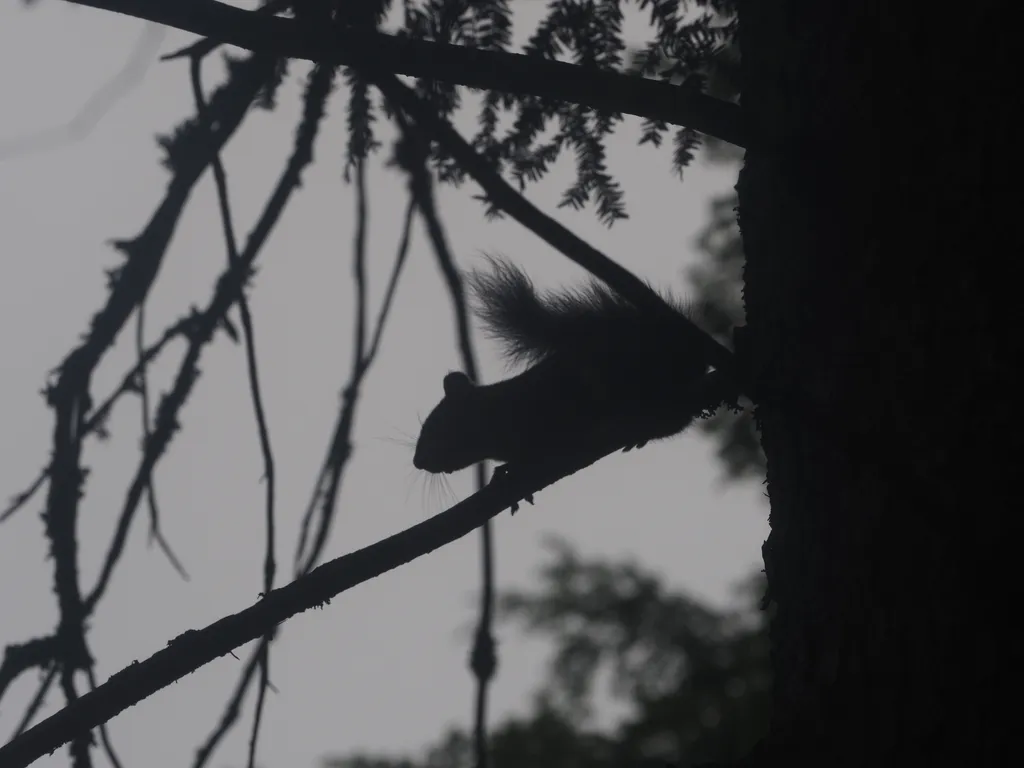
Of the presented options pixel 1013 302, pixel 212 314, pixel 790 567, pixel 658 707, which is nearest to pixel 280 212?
pixel 212 314

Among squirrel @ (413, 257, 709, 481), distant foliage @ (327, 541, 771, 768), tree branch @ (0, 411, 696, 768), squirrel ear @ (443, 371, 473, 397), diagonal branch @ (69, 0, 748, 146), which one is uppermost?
distant foliage @ (327, 541, 771, 768)

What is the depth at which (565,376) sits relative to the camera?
9.68 ft

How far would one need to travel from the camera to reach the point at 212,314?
2561 mm

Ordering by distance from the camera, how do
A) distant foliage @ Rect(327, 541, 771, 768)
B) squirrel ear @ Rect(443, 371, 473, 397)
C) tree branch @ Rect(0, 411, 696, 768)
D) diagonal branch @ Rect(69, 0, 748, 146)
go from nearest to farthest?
tree branch @ Rect(0, 411, 696, 768), diagonal branch @ Rect(69, 0, 748, 146), squirrel ear @ Rect(443, 371, 473, 397), distant foliage @ Rect(327, 541, 771, 768)

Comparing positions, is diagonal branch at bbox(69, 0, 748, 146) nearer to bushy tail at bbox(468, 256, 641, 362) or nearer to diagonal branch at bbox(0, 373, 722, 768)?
diagonal branch at bbox(0, 373, 722, 768)

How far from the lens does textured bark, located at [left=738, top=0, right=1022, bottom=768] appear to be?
4.66ft

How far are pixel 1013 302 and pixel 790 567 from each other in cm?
53

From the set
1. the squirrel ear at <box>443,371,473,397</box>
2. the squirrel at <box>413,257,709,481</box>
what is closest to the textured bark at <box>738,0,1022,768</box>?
the squirrel at <box>413,257,709,481</box>

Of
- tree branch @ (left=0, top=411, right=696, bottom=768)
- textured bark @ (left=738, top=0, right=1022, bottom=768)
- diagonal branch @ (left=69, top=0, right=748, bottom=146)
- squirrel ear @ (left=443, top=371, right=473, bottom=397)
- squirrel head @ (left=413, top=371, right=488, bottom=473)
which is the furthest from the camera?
squirrel ear @ (left=443, top=371, right=473, bottom=397)

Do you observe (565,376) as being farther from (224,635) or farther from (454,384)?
(224,635)

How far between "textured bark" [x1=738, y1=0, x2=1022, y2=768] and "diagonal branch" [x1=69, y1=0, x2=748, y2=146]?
0.73 feet

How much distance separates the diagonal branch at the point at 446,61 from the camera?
179 centimetres

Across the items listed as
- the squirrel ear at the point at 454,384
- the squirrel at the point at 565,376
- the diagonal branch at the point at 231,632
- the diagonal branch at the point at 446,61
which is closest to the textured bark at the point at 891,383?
the diagonal branch at the point at 446,61

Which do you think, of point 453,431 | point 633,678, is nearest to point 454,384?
point 453,431
